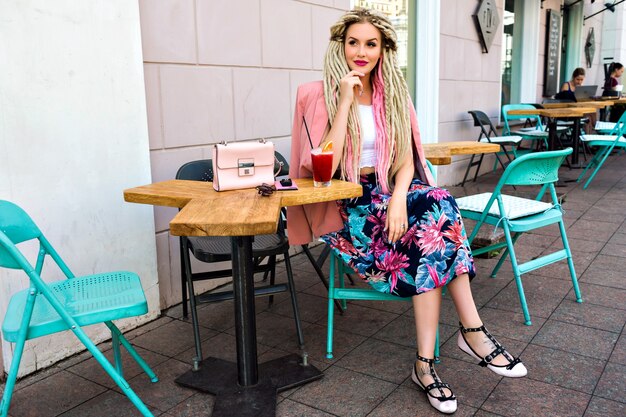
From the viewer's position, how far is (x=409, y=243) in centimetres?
218

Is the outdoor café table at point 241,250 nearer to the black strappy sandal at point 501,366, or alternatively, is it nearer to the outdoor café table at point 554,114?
the black strappy sandal at point 501,366

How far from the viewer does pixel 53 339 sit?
8.06 ft

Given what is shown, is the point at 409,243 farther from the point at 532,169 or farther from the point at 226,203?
the point at 532,169

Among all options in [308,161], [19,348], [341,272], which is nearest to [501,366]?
[341,272]

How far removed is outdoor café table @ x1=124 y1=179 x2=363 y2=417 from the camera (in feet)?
5.16

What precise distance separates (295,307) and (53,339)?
1078 mm

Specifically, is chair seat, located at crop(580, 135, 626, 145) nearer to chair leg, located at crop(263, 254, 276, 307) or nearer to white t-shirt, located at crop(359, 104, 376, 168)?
chair leg, located at crop(263, 254, 276, 307)

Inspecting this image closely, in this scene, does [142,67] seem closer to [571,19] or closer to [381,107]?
[381,107]

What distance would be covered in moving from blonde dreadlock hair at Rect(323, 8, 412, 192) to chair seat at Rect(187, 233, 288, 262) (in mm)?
508

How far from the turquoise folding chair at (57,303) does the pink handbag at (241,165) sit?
1.65ft

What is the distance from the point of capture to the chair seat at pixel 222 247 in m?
2.45

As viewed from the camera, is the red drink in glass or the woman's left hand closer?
the red drink in glass

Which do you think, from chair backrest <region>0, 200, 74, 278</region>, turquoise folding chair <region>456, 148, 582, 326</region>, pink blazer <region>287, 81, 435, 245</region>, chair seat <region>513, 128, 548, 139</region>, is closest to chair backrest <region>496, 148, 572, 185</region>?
turquoise folding chair <region>456, 148, 582, 326</region>

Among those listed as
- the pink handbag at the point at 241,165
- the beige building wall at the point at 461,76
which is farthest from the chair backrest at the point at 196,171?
the beige building wall at the point at 461,76
